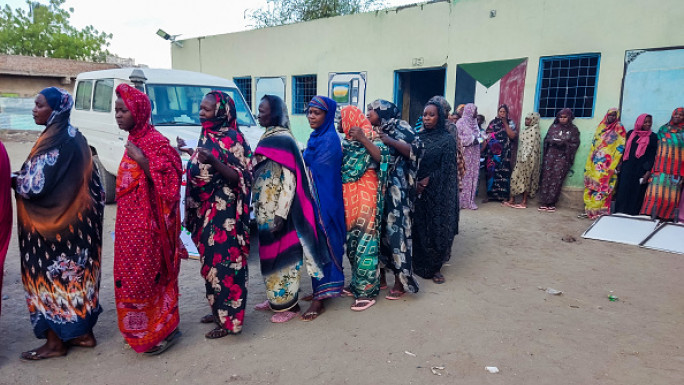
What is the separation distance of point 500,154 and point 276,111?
5.88m

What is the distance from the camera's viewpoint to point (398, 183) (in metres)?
3.53

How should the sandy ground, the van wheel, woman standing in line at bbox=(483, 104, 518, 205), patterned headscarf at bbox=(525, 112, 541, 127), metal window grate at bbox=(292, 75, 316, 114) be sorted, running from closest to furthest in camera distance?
the sandy ground, the van wheel, patterned headscarf at bbox=(525, 112, 541, 127), woman standing in line at bbox=(483, 104, 518, 205), metal window grate at bbox=(292, 75, 316, 114)

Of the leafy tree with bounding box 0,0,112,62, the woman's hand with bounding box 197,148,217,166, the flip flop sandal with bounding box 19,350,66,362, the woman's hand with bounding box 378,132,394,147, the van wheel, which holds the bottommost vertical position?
the flip flop sandal with bounding box 19,350,66,362

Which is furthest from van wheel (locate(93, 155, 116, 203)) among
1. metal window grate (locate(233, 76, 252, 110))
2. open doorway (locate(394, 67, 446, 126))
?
metal window grate (locate(233, 76, 252, 110))

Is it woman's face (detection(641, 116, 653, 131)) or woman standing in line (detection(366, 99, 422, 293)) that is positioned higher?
woman's face (detection(641, 116, 653, 131))

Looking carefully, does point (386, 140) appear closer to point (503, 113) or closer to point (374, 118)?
point (374, 118)

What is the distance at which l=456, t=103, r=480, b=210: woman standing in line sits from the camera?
24.4 ft

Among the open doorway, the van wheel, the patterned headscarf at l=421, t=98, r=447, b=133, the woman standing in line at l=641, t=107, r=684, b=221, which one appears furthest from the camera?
the open doorway

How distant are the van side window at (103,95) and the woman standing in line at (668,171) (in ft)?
25.5

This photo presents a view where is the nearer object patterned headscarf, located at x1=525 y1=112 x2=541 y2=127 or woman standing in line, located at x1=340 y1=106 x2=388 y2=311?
woman standing in line, located at x1=340 y1=106 x2=388 y2=311

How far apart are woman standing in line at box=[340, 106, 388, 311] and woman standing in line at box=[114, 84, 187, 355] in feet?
4.12

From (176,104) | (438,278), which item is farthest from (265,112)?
(176,104)

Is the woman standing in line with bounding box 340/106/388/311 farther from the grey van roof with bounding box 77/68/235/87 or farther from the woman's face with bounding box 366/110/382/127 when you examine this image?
the grey van roof with bounding box 77/68/235/87

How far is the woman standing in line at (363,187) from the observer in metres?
3.31
